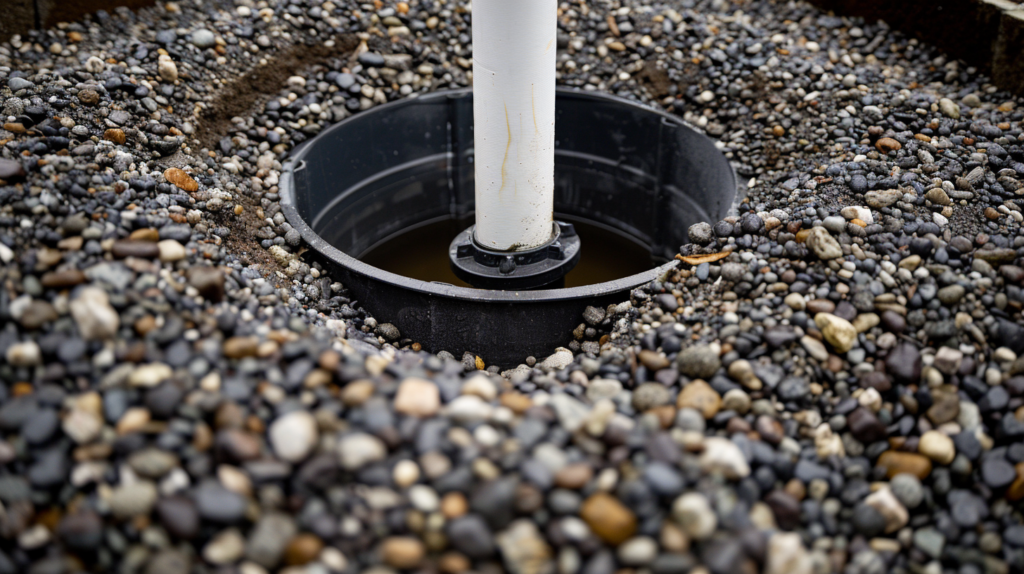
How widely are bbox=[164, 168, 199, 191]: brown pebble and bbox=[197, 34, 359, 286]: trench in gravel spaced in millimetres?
167

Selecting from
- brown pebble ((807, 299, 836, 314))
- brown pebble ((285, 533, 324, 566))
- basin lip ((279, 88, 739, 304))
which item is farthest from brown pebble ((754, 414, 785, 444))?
brown pebble ((285, 533, 324, 566))

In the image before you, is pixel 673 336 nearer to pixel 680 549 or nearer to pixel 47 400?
pixel 680 549

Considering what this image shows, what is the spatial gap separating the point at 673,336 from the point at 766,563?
82 cm

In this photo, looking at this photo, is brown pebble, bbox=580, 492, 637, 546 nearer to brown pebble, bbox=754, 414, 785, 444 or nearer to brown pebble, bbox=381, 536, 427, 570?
brown pebble, bbox=381, 536, 427, 570

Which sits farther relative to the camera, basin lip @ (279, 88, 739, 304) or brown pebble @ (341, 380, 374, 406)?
basin lip @ (279, 88, 739, 304)

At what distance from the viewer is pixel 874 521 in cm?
181

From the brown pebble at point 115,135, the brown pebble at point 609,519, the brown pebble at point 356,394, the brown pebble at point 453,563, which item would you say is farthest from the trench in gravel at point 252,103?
Result: the brown pebble at point 609,519


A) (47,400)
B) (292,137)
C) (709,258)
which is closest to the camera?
(47,400)

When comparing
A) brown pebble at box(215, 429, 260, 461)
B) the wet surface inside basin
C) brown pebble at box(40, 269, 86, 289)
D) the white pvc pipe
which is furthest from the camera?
the wet surface inside basin

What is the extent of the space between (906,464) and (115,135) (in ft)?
9.92

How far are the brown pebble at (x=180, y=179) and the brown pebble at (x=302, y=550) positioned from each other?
1.86m

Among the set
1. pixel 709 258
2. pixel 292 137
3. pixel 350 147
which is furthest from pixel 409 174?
pixel 709 258

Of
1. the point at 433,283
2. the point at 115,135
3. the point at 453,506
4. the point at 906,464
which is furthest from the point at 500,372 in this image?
the point at 115,135

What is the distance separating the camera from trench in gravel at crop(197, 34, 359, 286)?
2959 millimetres
